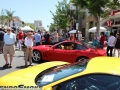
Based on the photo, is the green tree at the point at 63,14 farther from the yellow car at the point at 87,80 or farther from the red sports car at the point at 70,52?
the yellow car at the point at 87,80

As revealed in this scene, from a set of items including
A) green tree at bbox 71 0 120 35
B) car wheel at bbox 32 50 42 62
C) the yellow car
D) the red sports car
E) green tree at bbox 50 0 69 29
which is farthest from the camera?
green tree at bbox 50 0 69 29

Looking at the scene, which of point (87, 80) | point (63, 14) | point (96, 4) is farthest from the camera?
point (63, 14)

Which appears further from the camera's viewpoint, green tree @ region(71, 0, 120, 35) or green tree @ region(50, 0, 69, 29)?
green tree @ region(50, 0, 69, 29)

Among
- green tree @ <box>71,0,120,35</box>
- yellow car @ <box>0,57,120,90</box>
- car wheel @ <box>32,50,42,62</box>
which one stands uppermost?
green tree @ <box>71,0,120,35</box>

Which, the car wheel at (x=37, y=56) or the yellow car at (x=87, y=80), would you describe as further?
the car wheel at (x=37, y=56)

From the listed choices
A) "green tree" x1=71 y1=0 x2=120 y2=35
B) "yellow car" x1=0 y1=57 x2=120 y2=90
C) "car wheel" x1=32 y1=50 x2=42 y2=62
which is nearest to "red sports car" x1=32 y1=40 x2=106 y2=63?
Result: "car wheel" x1=32 y1=50 x2=42 y2=62

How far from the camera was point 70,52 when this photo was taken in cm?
961

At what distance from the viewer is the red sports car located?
941 cm

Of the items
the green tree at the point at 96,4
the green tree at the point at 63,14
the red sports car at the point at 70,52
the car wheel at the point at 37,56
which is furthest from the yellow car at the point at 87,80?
the green tree at the point at 63,14

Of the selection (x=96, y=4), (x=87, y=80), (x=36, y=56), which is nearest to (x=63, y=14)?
(x=96, y=4)

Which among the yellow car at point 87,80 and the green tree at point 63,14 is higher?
the green tree at point 63,14

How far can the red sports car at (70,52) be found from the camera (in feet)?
30.9

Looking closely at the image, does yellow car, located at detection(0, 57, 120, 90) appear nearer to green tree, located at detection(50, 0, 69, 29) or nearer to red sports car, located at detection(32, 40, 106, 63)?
red sports car, located at detection(32, 40, 106, 63)

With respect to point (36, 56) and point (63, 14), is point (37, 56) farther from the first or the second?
point (63, 14)
